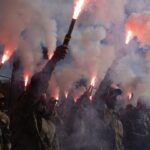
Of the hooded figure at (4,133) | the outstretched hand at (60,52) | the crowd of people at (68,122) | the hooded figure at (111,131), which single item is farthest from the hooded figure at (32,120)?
the hooded figure at (111,131)

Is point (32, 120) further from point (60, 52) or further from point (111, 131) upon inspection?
point (111, 131)

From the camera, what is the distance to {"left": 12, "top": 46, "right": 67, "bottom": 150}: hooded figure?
21.5 ft

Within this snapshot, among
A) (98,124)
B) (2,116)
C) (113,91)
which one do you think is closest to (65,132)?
(98,124)

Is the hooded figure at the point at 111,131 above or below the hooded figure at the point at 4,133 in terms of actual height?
below

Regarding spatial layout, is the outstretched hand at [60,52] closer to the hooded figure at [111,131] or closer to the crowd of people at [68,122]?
the crowd of people at [68,122]

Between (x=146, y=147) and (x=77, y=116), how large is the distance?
11.1 ft

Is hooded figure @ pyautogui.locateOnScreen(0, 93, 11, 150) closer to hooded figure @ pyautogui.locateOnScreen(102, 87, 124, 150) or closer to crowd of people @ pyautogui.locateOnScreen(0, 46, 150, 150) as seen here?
crowd of people @ pyautogui.locateOnScreen(0, 46, 150, 150)

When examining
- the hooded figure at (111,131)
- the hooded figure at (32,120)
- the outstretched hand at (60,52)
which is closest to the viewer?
the outstretched hand at (60,52)

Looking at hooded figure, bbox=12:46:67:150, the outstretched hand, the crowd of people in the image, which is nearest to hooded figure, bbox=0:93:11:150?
the crowd of people

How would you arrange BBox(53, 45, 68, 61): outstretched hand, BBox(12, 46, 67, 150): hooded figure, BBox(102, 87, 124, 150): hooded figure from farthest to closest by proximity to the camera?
1. BBox(102, 87, 124, 150): hooded figure
2. BBox(12, 46, 67, 150): hooded figure
3. BBox(53, 45, 68, 61): outstretched hand

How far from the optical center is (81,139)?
10.7 meters

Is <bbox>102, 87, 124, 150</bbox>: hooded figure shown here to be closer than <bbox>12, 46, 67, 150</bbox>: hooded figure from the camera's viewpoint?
No

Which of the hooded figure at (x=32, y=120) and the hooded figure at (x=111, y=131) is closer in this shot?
the hooded figure at (x=32, y=120)

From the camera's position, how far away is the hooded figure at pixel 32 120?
6555 mm
